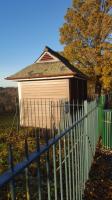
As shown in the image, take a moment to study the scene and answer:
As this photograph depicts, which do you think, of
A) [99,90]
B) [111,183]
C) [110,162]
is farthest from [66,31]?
[111,183]

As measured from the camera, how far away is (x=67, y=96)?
49.9 feet

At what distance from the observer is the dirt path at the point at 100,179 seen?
214 inches

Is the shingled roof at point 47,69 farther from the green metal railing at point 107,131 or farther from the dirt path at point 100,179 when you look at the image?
the dirt path at point 100,179

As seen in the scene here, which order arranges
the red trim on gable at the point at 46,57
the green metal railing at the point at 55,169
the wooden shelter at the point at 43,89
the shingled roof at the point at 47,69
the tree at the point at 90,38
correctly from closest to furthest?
1. the green metal railing at the point at 55,169
2. the wooden shelter at the point at 43,89
3. the shingled roof at the point at 47,69
4. the red trim on gable at the point at 46,57
5. the tree at the point at 90,38

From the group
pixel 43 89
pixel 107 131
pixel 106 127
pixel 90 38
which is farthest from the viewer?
pixel 90 38

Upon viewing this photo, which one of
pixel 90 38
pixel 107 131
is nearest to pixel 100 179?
pixel 107 131

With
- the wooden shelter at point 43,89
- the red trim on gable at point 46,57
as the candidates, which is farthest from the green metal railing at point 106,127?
the red trim on gable at point 46,57

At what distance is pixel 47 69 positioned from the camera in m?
16.5

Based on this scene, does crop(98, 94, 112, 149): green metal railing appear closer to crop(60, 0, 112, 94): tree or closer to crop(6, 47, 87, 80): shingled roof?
crop(6, 47, 87, 80): shingled roof

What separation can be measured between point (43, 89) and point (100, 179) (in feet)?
32.6

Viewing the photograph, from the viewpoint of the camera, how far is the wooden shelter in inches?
594

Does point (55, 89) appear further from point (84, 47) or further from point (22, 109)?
point (84, 47)

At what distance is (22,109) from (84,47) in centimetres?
1189

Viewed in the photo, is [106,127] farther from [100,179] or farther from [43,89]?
[43,89]
